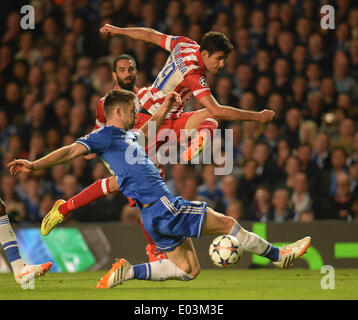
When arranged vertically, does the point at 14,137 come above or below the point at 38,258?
above

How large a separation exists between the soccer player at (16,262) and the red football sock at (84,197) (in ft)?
1.80

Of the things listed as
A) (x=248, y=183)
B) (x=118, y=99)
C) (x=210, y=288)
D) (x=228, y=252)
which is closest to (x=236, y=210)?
(x=248, y=183)

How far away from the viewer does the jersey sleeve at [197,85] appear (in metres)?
6.88

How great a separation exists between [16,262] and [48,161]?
169cm

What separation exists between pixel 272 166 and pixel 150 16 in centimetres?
337

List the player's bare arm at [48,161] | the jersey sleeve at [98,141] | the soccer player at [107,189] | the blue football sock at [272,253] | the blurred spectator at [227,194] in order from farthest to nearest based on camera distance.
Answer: the blurred spectator at [227,194] < the soccer player at [107,189] < the blue football sock at [272,253] < the jersey sleeve at [98,141] < the player's bare arm at [48,161]

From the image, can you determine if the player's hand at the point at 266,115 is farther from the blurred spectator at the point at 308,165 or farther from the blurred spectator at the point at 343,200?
the blurred spectator at the point at 308,165

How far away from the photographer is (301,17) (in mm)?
11125

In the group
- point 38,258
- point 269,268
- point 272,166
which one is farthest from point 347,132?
point 38,258

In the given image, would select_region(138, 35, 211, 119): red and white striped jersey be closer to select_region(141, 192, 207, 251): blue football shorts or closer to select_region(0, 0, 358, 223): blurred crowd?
select_region(141, 192, 207, 251): blue football shorts

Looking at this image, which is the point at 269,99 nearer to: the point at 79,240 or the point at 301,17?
the point at 301,17

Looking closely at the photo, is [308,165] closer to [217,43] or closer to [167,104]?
[217,43]

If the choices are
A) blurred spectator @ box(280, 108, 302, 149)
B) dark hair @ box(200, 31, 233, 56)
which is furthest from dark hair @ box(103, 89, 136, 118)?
blurred spectator @ box(280, 108, 302, 149)
